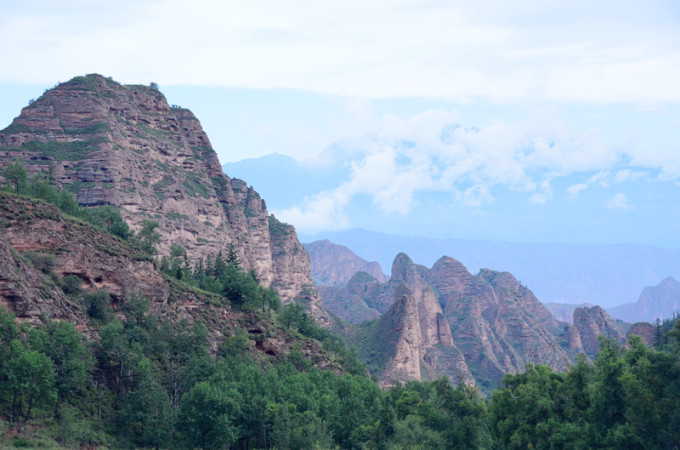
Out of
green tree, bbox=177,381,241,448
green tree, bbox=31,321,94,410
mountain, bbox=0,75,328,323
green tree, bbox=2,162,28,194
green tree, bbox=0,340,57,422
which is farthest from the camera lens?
mountain, bbox=0,75,328,323

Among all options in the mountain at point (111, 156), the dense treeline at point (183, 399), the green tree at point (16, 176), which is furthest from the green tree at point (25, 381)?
the mountain at point (111, 156)

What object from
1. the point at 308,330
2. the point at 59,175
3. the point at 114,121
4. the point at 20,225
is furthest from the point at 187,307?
the point at 114,121

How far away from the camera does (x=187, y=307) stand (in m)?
104

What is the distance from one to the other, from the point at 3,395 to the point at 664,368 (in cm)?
5795

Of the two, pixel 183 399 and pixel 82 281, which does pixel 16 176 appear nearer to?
pixel 82 281

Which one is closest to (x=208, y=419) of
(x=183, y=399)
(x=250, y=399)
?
(x=183, y=399)

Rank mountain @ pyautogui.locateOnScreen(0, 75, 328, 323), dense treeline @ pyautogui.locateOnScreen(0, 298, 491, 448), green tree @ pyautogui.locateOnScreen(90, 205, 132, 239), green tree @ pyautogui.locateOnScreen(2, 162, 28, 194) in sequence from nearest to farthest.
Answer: dense treeline @ pyautogui.locateOnScreen(0, 298, 491, 448), green tree @ pyautogui.locateOnScreen(2, 162, 28, 194), green tree @ pyautogui.locateOnScreen(90, 205, 132, 239), mountain @ pyautogui.locateOnScreen(0, 75, 328, 323)

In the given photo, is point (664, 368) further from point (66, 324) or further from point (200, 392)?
point (66, 324)

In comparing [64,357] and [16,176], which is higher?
[16,176]

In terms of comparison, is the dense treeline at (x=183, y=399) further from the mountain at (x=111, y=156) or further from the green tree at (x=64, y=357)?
the mountain at (x=111, y=156)

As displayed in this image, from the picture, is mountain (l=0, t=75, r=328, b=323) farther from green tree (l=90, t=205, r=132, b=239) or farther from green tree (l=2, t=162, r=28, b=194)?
green tree (l=2, t=162, r=28, b=194)

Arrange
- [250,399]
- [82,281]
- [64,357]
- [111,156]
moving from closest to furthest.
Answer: [64,357] < [250,399] < [82,281] < [111,156]

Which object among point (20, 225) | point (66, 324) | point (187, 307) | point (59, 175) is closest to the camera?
point (66, 324)

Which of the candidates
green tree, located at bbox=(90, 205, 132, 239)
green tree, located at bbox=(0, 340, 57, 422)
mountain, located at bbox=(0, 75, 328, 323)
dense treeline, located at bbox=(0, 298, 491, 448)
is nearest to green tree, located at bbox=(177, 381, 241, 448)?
dense treeline, located at bbox=(0, 298, 491, 448)
